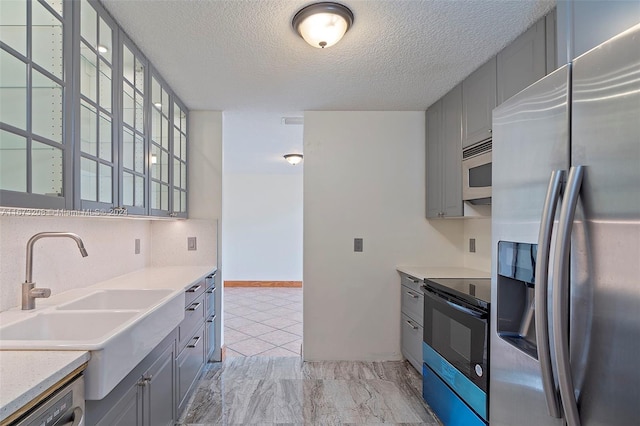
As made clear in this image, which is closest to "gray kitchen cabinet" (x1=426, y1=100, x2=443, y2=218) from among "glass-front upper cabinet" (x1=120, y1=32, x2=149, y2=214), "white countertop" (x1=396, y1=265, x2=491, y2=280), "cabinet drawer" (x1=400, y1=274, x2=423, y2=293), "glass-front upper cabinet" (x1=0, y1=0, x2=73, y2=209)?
"white countertop" (x1=396, y1=265, x2=491, y2=280)

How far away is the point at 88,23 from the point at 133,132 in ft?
1.99

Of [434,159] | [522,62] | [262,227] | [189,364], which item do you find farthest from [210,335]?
→ [262,227]

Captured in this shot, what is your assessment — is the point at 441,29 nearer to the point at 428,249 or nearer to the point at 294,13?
the point at 294,13

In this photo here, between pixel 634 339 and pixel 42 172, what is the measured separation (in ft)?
6.13

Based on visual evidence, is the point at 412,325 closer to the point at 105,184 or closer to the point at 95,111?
the point at 105,184

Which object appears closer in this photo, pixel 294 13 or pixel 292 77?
pixel 294 13

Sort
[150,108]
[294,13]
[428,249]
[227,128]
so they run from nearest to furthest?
[294,13], [150,108], [428,249], [227,128]

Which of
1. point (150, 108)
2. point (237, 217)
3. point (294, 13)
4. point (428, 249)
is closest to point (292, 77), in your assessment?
point (294, 13)

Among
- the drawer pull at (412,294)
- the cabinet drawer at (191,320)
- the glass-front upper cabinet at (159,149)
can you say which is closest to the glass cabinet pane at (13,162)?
the glass-front upper cabinet at (159,149)

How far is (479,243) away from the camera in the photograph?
2.92 metres

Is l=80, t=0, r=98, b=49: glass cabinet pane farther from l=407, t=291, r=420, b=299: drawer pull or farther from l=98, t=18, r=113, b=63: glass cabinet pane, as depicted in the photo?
l=407, t=291, r=420, b=299: drawer pull

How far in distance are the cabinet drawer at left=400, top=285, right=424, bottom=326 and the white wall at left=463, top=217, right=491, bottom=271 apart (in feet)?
2.10

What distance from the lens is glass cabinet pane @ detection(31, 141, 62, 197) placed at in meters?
1.18

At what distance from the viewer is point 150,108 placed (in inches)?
87.7
